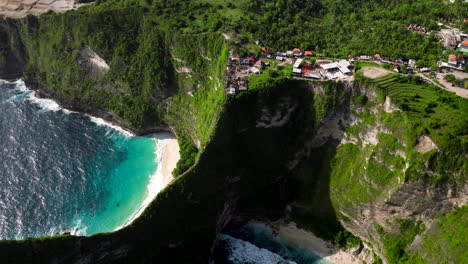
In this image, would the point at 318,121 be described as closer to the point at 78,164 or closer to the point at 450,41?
the point at 450,41

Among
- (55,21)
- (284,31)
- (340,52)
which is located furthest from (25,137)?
(340,52)

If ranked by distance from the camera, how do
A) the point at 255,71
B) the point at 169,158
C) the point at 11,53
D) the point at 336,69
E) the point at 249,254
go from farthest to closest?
the point at 11,53 < the point at 169,158 < the point at 255,71 < the point at 336,69 < the point at 249,254

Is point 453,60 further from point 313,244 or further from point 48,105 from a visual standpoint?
point 48,105

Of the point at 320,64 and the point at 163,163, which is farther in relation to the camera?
the point at 163,163

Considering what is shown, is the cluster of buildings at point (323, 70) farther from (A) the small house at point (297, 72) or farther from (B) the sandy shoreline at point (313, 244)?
(B) the sandy shoreline at point (313, 244)

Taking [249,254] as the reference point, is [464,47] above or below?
above

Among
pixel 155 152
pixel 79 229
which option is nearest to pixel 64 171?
pixel 79 229

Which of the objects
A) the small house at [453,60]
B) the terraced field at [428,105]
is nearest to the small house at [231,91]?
the terraced field at [428,105]
